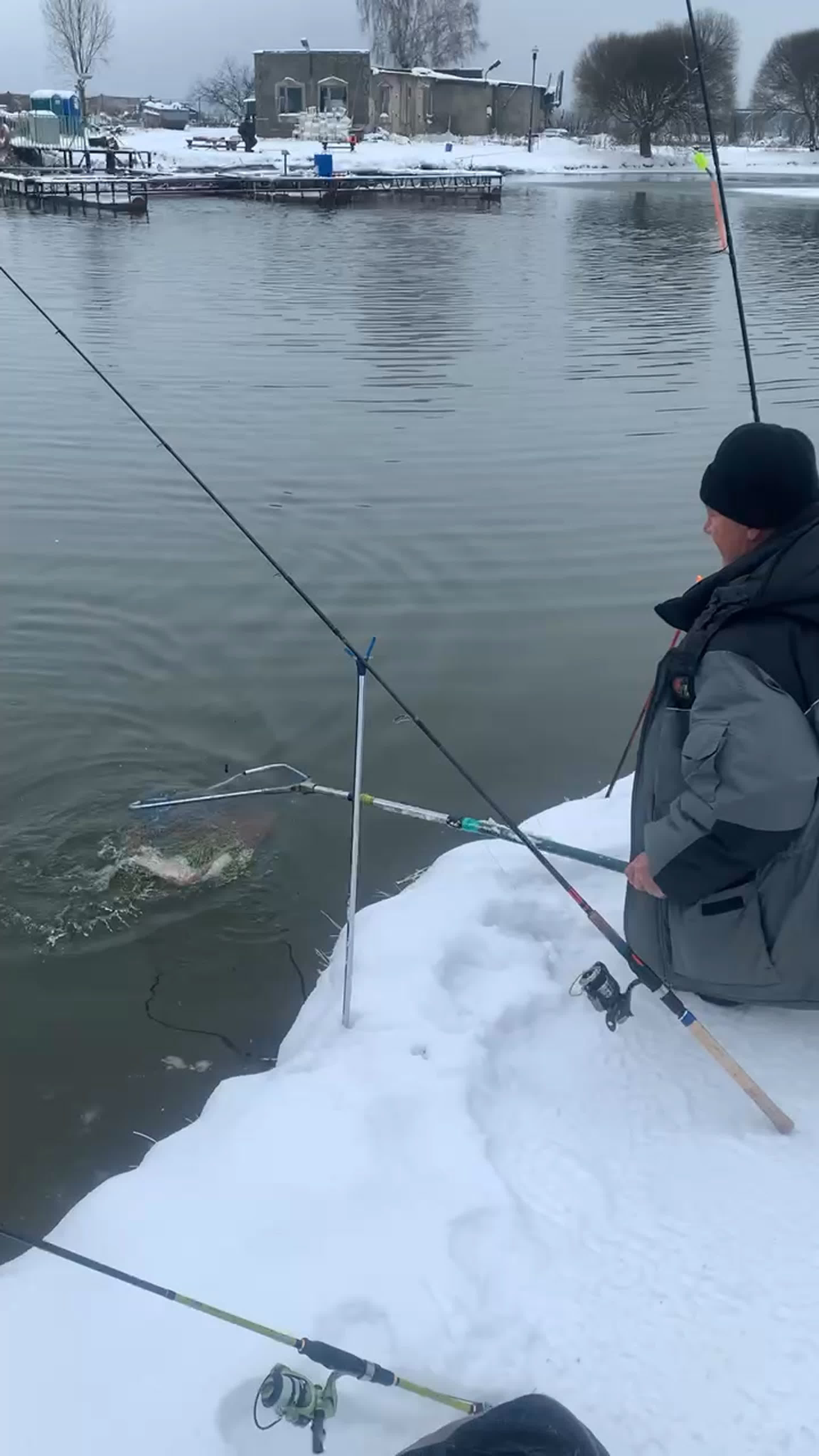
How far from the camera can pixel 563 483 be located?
37.2ft

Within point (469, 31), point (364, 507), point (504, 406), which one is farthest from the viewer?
point (469, 31)

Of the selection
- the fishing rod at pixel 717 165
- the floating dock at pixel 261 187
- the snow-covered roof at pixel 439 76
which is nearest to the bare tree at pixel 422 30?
the snow-covered roof at pixel 439 76

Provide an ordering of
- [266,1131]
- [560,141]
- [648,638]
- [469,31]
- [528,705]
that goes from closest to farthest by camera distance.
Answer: [266,1131] → [528,705] → [648,638] → [560,141] → [469,31]

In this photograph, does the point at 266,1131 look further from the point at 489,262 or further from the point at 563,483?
the point at 489,262

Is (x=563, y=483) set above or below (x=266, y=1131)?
below

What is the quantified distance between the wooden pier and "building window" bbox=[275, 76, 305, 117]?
3005 cm

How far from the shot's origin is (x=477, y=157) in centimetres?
7688

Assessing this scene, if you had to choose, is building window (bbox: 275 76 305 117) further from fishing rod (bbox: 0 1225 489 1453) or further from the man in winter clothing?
fishing rod (bbox: 0 1225 489 1453)

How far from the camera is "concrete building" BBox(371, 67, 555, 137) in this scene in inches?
3204

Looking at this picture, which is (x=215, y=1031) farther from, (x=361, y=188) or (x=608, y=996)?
(x=361, y=188)

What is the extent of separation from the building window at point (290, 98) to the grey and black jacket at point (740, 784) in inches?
3349

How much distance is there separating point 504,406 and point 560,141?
289 feet

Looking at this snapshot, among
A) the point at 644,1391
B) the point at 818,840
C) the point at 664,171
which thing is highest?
the point at 818,840

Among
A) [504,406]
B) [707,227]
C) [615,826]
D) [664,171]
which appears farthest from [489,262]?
[664,171]
